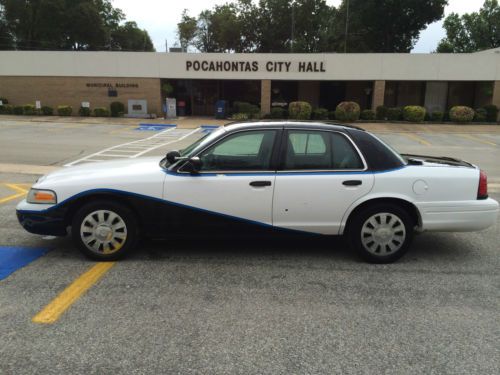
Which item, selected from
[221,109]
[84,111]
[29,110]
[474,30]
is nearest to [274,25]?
[474,30]

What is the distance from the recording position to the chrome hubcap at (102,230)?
14.7 feet

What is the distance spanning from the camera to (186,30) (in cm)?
7325

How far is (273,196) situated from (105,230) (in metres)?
1.78

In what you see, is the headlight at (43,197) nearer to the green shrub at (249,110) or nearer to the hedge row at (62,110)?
the green shrub at (249,110)

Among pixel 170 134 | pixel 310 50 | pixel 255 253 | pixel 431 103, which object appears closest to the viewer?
pixel 255 253

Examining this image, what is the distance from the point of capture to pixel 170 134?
2109cm

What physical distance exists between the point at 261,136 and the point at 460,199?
7.25 ft

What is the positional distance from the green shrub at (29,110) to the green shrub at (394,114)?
23549 mm

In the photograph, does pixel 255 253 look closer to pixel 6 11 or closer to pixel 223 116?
pixel 223 116

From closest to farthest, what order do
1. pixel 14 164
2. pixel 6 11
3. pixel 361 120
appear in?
pixel 14 164
pixel 361 120
pixel 6 11

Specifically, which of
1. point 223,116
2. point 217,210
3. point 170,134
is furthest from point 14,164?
point 223,116

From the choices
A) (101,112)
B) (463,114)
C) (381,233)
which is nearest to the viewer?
(381,233)

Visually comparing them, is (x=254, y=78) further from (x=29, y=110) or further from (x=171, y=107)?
(x=29, y=110)

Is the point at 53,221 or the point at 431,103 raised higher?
the point at 431,103
